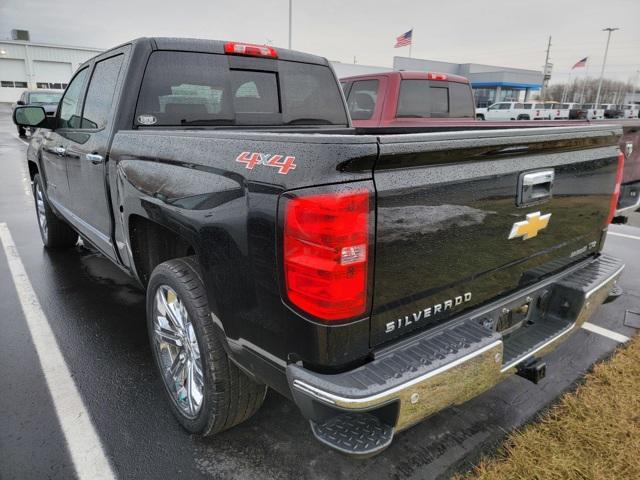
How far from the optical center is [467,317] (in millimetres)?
1961

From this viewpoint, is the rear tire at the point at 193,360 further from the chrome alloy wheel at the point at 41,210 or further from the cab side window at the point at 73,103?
the chrome alloy wheel at the point at 41,210

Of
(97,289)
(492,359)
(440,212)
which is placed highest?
(440,212)

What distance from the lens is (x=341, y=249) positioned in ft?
4.88

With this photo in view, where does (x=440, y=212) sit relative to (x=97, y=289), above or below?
above

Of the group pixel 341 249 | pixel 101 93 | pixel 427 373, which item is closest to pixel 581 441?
pixel 427 373

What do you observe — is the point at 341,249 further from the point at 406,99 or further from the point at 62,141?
the point at 406,99

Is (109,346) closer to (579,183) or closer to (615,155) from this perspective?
(579,183)

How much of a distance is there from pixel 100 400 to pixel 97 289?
188cm

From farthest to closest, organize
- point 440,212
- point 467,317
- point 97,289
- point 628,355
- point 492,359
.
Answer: point 97,289 < point 628,355 < point 467,317 < point 492,359 < point 440,212

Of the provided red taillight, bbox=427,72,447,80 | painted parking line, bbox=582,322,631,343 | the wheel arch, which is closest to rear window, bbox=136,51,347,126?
the wheel arch

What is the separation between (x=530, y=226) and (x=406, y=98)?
4.52 m

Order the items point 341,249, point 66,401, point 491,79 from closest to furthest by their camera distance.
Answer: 1. point 341,249
2. point 66,401
3. point 491,79

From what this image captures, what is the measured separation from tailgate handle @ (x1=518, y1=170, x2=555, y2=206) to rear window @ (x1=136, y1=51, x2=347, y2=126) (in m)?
1.95

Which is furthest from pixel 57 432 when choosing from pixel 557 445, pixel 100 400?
pixel 557 445
